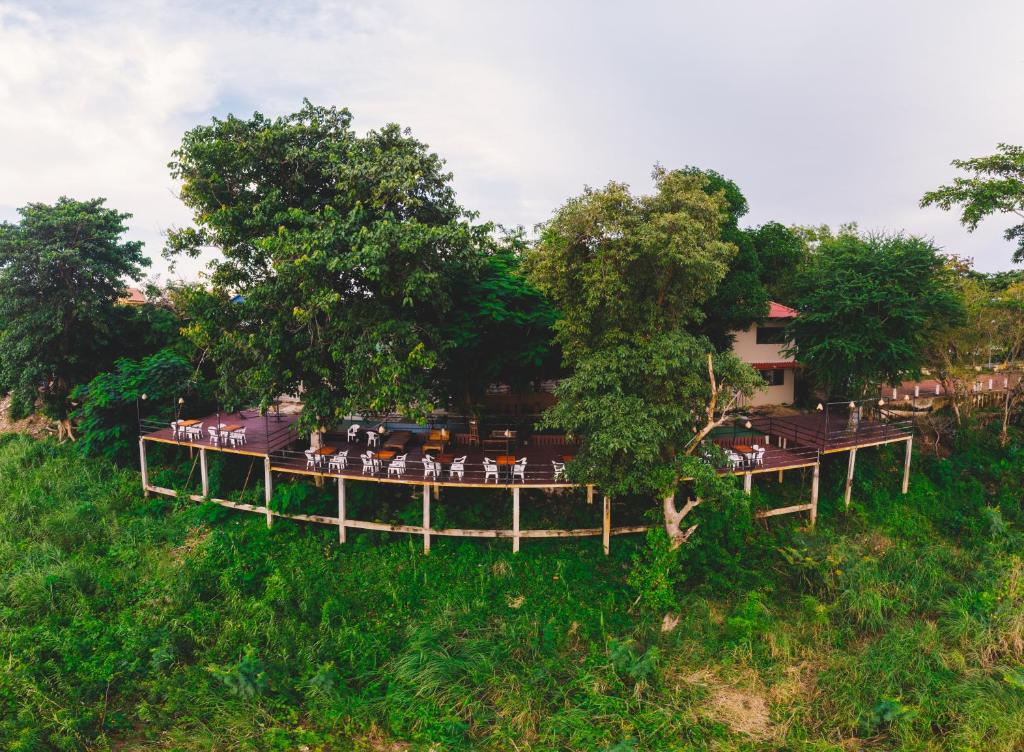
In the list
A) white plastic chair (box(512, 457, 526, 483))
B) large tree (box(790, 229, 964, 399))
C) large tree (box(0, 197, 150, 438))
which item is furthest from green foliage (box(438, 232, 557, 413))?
large tree (box(0, 197, 150, 438))

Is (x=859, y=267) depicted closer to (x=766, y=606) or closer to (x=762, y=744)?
(x=766, y=606)

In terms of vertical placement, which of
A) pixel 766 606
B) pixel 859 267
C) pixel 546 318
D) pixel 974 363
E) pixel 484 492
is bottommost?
pixel 766 606

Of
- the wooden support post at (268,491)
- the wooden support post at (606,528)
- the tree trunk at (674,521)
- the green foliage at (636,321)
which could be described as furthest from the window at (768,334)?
the wooden support post at (268,491)

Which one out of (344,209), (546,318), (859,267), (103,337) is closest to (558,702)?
(546,318)

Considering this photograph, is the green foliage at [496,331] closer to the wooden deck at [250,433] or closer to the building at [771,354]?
the wooden deck at [250,433]

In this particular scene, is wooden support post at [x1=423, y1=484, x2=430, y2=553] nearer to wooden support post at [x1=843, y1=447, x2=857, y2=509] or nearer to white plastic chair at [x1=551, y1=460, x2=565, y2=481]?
white plastic chair at [x1=551, y1=460, x2=565, y2=481]

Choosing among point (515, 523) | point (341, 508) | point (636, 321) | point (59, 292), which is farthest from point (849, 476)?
point (59, 292)
